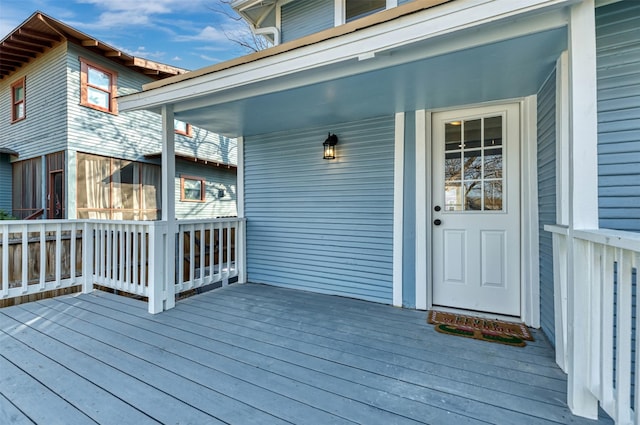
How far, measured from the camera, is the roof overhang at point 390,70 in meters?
1.71

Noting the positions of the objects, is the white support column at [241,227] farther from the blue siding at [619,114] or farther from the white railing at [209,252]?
the blue siding at [619,114]

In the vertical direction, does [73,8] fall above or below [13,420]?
above

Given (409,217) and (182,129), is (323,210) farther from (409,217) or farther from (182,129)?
(182,129)

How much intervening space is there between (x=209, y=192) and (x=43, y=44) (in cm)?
518

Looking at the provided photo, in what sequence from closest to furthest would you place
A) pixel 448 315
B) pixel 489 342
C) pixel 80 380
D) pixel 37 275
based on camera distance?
pixel 80 380 < pixel 489 342 < pixel 448 315 < pixel 37 275

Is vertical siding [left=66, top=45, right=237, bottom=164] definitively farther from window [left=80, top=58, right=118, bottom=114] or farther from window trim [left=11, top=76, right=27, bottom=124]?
window trim [left=11, top=76, right=27, bottom=124]

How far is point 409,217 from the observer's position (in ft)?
10.1

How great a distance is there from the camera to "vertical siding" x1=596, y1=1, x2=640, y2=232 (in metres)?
1.72

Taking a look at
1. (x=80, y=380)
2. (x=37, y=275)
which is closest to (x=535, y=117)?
(x=80, y=380)

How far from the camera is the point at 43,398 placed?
1.60m

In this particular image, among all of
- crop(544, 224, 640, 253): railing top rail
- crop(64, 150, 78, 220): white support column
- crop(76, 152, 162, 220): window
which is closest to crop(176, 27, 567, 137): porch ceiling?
crop(544, 224, 640, 253): railing top rail

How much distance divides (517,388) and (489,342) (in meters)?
0.60

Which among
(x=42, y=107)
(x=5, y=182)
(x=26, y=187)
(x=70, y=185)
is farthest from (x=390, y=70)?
(x=5, y=182)

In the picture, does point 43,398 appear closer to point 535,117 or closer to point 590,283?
point 590,283
